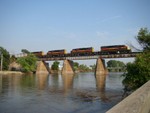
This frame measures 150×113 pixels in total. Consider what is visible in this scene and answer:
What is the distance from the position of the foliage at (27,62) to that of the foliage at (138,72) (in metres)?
70.9

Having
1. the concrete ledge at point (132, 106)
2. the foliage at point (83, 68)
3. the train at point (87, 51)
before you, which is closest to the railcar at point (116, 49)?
the train at point (87, 51)

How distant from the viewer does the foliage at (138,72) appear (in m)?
19.5

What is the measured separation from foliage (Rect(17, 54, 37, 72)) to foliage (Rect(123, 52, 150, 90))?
70907mm

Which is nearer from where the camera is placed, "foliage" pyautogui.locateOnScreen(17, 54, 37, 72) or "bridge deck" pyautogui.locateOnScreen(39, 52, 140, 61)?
"bridge deck" pyautogui.locateOnScreen(39, 52, 140, 61)

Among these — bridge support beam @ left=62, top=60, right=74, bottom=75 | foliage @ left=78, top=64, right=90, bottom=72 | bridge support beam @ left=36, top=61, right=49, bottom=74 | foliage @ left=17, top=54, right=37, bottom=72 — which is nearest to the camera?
foliage @ left=17, top=54, right=37, bottom=72

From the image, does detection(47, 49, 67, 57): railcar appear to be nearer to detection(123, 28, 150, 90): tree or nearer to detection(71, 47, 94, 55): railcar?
detection(71, 47, 94, 55): railcar

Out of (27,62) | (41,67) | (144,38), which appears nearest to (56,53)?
(41,67)

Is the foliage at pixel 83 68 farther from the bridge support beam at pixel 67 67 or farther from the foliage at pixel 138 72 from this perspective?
the foliage at pixel 138 72

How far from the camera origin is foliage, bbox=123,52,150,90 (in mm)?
19469

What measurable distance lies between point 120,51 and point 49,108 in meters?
61.7

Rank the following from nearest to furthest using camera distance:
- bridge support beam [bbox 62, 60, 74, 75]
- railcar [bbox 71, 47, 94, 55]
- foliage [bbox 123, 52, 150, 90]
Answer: foliage [bbox 123, 52, 150, 90]
railcar [bbox 71, 47, 94, 55]
bridge support beam [bbox 62, 60, 74, 75]

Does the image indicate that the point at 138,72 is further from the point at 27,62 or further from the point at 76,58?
the point at 27,62

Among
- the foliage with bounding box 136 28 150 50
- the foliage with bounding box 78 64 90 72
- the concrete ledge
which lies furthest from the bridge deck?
the foliage with bounding box 78 64 90 72

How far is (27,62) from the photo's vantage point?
291ft
